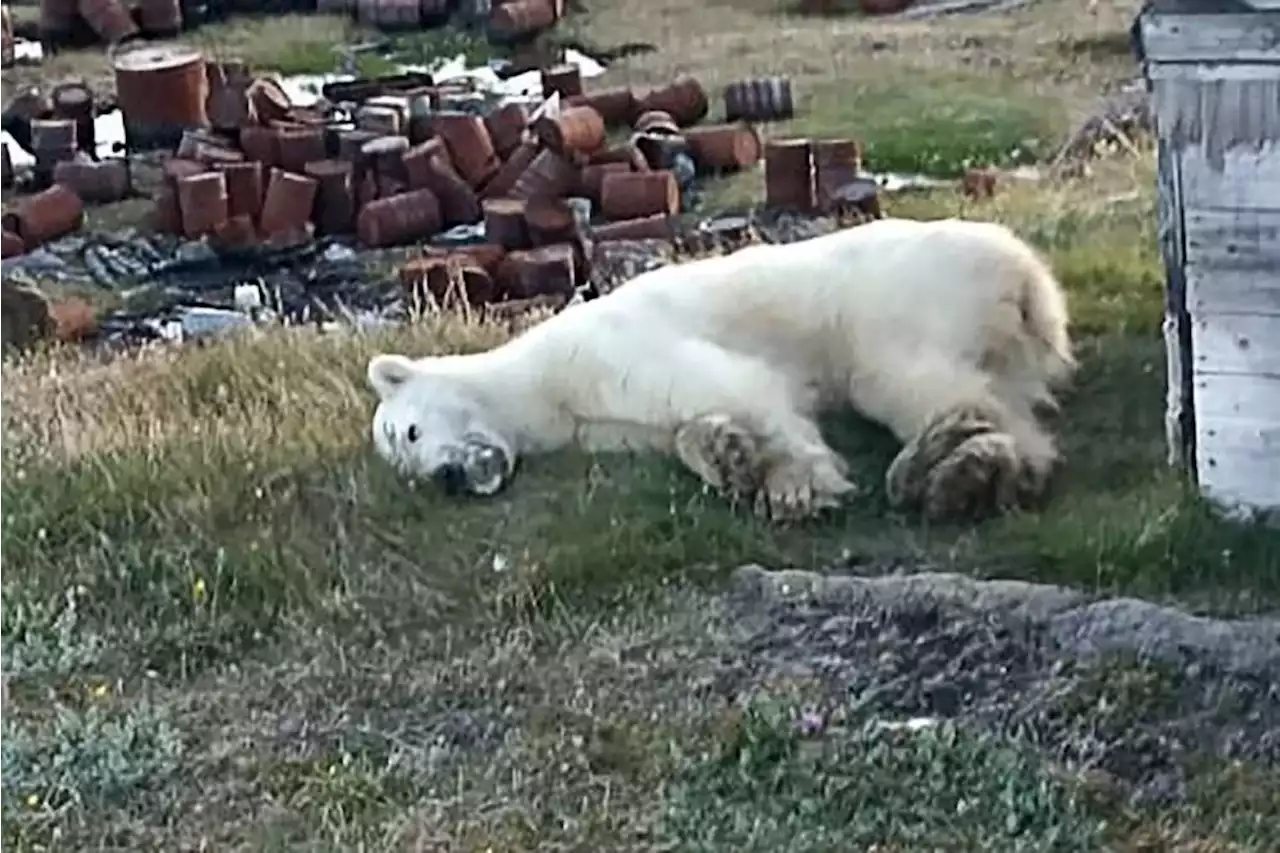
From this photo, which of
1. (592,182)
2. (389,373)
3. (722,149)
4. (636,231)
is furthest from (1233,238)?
(722,149)

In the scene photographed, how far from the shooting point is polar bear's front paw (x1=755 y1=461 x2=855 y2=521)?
246 inches

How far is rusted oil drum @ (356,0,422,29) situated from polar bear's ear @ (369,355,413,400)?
470 inches

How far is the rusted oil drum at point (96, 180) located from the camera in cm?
1382

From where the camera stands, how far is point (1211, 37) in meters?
5.62

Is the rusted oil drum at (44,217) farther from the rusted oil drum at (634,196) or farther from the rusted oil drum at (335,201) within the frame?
the rusted oil drum at (634,196)

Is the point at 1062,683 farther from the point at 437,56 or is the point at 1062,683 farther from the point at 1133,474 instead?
the point at 437,56

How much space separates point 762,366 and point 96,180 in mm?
7844

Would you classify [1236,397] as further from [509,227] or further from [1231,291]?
[509,227]

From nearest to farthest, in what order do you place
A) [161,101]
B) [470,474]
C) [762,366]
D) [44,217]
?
[470,474], [762,366], [44,217], [161,101]


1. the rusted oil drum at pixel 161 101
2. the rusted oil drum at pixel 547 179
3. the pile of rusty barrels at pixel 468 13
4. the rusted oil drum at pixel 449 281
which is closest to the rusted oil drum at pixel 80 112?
the rusted oil drum at pixel 161 101

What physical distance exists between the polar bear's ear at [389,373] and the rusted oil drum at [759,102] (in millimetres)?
8036

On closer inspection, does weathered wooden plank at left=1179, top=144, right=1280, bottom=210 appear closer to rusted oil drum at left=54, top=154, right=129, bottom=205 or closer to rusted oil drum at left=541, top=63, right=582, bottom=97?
rusted oil drum at left=54, top=154, right=129, bottom=205

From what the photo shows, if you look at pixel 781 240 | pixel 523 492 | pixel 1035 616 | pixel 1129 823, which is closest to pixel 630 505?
pixel 523 492

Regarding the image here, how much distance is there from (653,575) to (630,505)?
1.45 feet
